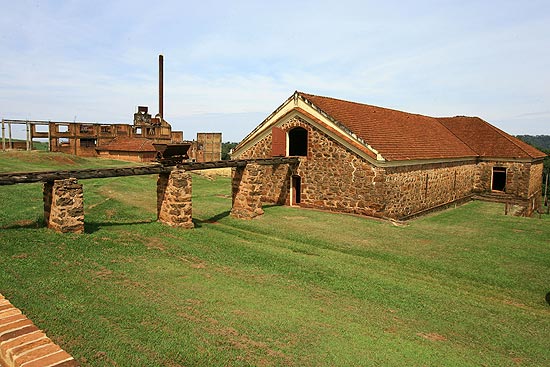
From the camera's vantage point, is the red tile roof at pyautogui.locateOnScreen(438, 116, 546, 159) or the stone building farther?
the red tile roof at pyautogui.locateOnScreen(438, 116, 546, 159)

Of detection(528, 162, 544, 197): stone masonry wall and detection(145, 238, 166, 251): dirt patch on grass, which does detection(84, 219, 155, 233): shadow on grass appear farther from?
detection(528, 162, 544, 197): stone masonry wall

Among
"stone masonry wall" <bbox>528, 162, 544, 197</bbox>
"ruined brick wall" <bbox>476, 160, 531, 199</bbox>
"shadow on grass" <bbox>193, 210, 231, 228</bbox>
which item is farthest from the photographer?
"stone masonry wall" <bbox>528, 162, 544, 197</bbox>

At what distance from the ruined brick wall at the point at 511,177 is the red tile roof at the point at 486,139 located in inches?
23.8

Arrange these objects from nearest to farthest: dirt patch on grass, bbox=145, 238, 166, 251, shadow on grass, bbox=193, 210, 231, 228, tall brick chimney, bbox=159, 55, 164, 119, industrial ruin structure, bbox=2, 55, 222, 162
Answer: dirt patch on grass, bbox=145, 238, 166, 251, shadow on grass, bbox=193, 210, 231, 228, industrial ruin structure, bbox=2, 55, 222, 162, tall brick chimney, bbox=159, 55, 164, 119

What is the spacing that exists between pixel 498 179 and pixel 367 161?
604 inches

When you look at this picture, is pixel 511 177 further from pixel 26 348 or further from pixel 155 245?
pixel 26 348

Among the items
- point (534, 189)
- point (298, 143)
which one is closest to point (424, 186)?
point (298, 143)

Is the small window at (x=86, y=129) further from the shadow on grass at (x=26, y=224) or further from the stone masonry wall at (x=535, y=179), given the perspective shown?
the stone masonry wall at (x=535, y=179)

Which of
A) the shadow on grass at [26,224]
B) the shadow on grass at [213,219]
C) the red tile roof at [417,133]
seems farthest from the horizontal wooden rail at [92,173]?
the red tile roof at [417,133]

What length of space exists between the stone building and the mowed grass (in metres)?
3.11

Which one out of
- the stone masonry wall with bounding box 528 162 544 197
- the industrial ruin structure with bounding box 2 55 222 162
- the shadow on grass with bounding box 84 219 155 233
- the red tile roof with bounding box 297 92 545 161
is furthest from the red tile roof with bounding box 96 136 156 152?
the stone masonry wall with bounding box 528 162 544 197

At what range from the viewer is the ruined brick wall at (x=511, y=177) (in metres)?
25.1

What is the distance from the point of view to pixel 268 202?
809 inches

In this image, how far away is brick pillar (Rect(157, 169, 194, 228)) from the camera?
13.0m
